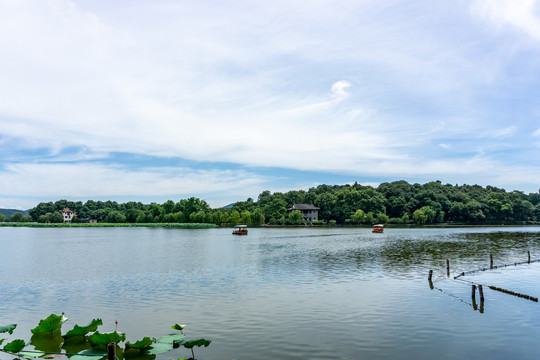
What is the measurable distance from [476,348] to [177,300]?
16733 millimetres

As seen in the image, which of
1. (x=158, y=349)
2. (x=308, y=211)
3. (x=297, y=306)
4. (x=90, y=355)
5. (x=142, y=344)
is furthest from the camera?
(x=308, y=211)

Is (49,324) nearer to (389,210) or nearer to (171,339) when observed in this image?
(171,339)

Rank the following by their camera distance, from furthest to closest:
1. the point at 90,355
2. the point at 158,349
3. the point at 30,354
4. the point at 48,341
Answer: the point at 48,341, the point at 158,349, the point at 30,354, the point at 90,355

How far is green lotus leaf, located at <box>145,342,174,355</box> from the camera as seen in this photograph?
14719 mm

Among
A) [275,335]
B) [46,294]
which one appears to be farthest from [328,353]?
[46,294]

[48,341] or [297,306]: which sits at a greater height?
[297,306]

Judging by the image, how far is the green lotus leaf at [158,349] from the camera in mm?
14719

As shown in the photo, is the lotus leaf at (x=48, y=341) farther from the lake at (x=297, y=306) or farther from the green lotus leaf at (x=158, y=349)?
the green lotus leaf at (x=158, y=349)

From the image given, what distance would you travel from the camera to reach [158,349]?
14.9m

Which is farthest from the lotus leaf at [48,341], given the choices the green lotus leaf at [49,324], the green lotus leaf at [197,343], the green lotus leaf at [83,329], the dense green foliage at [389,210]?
the dense green foliage at [389,210]

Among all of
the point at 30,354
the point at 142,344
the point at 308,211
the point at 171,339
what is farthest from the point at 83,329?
the point at 308,211

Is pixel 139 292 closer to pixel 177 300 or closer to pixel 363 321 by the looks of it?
pixel 177 300

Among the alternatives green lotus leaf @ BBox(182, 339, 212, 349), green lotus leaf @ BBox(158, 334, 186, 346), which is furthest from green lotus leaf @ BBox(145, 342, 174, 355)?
green lotus leaf @ BBox(182, 339, 212, 349)

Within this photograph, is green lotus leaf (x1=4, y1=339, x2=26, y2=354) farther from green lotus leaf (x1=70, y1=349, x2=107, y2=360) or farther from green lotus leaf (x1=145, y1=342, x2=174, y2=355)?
green lotus leaf (x1=145, y1=342, x2=174, y2=355)
